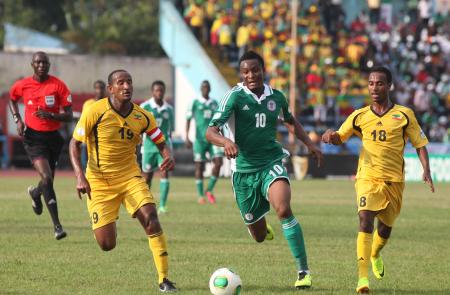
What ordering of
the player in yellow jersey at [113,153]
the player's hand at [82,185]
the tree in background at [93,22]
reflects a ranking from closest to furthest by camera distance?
1. the player's hand at [82,185]
2. the player in yellow jersey at [113,153]
3. the tree in background at [93,22]

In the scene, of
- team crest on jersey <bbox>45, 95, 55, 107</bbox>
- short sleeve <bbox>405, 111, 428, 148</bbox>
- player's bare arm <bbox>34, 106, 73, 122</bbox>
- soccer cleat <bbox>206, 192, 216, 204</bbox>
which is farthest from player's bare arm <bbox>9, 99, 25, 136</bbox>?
soccer cleat <bbox>206, 192, 216, 204</bbox>

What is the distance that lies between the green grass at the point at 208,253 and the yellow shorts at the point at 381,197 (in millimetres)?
695

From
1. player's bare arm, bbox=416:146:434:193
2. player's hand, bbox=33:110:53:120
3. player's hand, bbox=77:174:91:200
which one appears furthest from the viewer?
player's hand, bbox=33:110:53:120

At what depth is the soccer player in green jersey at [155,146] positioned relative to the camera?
19.6 m

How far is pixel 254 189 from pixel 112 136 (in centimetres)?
153

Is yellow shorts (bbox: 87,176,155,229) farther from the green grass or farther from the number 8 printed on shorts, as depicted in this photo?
the number 8 printed on shorts

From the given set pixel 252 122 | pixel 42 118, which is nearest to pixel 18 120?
pixel 42 118

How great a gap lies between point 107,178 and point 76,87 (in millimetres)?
30318

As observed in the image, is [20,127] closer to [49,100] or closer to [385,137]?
[49,100]

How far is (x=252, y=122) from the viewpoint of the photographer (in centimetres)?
1095

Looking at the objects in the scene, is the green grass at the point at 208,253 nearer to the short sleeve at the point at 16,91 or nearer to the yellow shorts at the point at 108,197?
the yellow shorts at the point at 108,197

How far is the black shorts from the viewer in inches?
586

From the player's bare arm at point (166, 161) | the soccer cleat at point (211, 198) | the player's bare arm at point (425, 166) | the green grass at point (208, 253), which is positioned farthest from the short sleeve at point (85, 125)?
the soccer cleat at point (211, 198)

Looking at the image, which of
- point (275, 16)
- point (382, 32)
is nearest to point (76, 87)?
point (275, 16)
